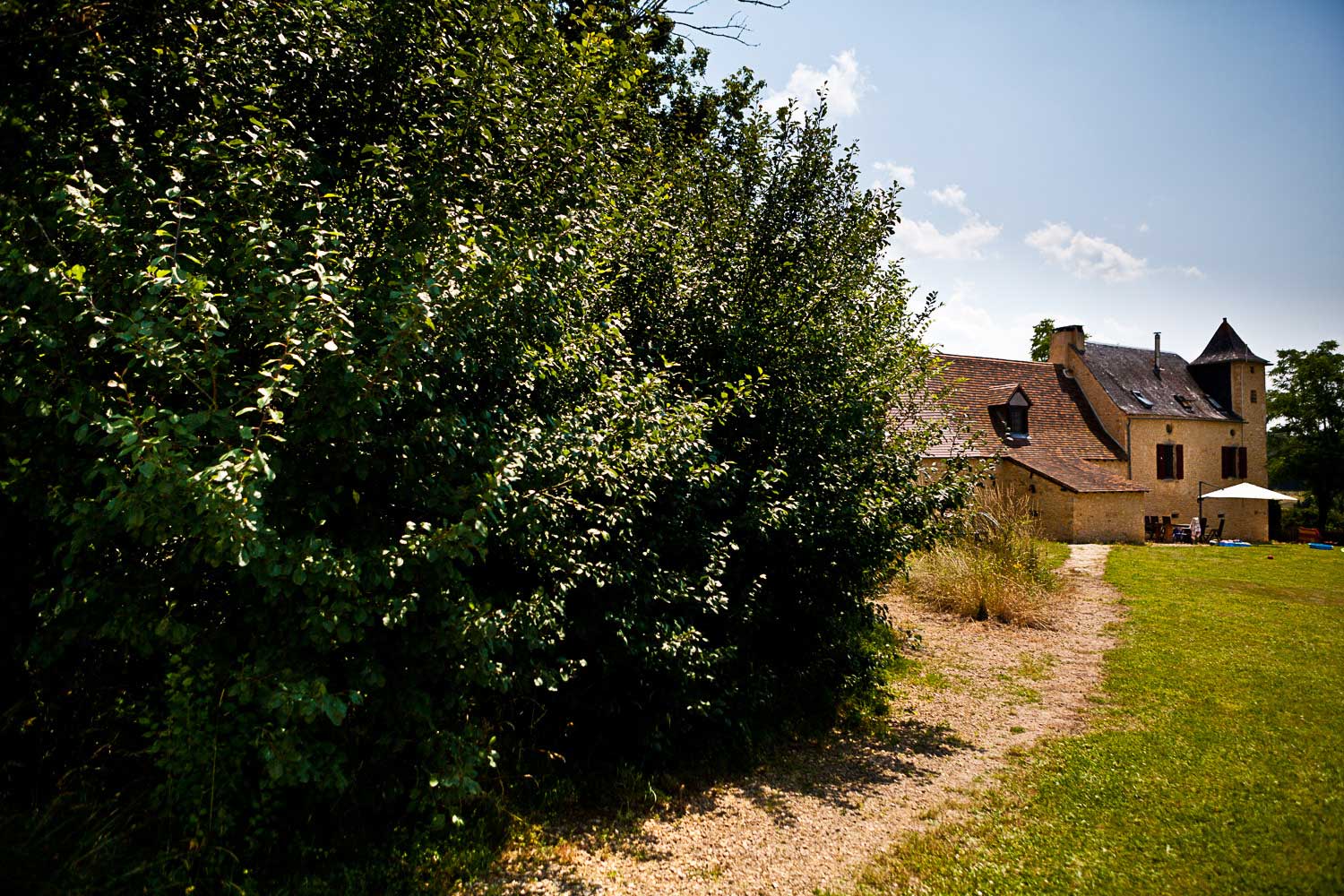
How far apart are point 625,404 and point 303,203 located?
2243 millimetres

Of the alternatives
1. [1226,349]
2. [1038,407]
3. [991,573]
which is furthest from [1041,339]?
[991,573]

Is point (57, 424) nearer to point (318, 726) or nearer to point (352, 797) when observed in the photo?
point (318, 726)

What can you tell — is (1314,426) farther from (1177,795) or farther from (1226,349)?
(1177,795)

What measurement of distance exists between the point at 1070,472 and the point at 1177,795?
22.8m

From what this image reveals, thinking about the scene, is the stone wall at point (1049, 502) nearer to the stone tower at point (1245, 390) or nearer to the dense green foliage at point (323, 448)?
the stone tower at point (1245, 390)

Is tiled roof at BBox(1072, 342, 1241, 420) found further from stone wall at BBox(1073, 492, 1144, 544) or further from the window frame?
stone wall at BBox(1073, 492, 1144, 544)

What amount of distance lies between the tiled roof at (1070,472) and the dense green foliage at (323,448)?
2157 centimetres

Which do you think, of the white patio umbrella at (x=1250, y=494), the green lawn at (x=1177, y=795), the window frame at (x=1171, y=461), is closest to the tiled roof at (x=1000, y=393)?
the window frame at (x=1171, y=461)

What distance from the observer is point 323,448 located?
3.58 metres

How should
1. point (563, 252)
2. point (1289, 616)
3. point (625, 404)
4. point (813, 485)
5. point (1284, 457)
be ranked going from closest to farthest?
point (563, 252), point (625, 404), point (813, 485), point (1289, 616), point (1284, 457)

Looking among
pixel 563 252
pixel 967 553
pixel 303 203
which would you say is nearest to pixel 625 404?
pixel 563 252

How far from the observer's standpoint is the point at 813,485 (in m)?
6.69

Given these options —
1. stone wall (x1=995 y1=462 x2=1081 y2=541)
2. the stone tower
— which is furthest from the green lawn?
the stone tower

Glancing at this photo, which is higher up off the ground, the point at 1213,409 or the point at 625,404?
the point at 1213,409
